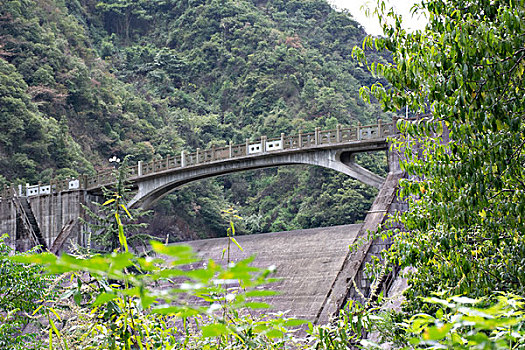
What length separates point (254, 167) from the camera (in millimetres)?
24422

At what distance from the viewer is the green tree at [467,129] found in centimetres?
527

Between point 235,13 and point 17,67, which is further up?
point 235,13

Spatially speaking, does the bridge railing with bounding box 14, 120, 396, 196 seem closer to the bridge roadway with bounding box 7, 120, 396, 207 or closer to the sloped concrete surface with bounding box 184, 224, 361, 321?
the bridge roadway with bounding box 7, 120, 396, 207

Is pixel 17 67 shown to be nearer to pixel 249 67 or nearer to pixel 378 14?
pixel 249 67

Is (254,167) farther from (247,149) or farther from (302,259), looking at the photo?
(302,259)

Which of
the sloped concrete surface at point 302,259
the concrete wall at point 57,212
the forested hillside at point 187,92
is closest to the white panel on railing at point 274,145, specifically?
the sloped concrete surface at point 302,259

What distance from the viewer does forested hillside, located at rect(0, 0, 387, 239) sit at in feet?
114

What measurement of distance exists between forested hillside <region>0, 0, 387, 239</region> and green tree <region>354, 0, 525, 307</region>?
27.1 m

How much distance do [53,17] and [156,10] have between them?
12189 millimetres

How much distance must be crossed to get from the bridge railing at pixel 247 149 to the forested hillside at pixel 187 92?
4.90 metres

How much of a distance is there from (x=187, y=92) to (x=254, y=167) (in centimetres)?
2617

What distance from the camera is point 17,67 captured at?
125 feet

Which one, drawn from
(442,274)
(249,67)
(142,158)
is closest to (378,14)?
(442,274)


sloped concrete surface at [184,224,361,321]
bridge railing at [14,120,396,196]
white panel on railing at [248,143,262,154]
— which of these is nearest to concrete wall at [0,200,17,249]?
bridge railing at [14,120,396,196]
